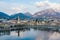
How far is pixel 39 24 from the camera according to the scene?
26531 millimetres

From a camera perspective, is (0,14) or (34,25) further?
(0,14)

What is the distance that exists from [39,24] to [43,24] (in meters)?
0.57

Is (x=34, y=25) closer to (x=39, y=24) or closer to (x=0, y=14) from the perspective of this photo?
(x=39, y=24)

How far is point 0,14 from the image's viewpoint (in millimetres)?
40125

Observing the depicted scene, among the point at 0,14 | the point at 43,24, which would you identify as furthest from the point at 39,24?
the point at 0,14

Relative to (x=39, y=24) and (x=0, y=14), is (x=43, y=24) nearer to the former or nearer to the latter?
(x=39, y=24)

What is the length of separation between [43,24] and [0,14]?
1608 cm

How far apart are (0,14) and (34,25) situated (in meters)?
15.6

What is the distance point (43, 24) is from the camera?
26.5 m

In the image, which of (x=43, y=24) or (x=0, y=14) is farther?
(x=0, y=14)

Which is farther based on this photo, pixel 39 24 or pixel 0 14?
pixel 0 14

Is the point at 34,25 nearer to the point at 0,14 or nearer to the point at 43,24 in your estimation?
the point at 43,24

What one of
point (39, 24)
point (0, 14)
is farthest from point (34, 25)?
point (0, 14)
